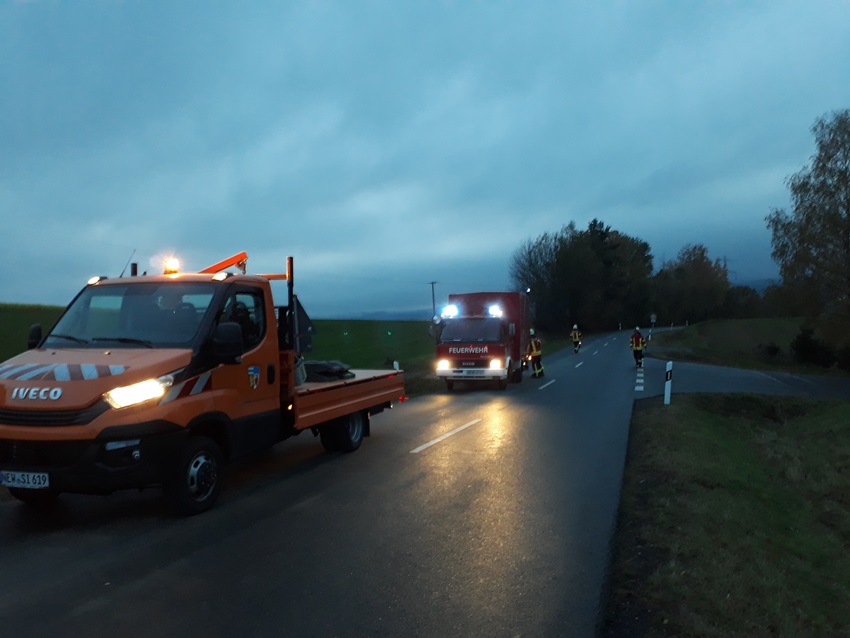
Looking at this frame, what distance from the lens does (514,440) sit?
11164 mm

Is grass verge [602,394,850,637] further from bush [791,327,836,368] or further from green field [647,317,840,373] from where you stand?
bush [791,327,836,368]

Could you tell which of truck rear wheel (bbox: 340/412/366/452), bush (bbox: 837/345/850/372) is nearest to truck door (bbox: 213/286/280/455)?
truck rear wheel (bbox: 340/412/366/452)

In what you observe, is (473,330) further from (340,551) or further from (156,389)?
(340,551)

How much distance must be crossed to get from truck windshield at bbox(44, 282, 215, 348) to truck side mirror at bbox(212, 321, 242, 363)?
0.29 metres

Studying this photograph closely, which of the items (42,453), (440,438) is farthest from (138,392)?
(440,438)

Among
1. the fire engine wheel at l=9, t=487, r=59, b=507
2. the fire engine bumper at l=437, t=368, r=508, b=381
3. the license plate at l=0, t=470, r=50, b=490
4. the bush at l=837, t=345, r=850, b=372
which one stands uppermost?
the license plate at l=0, t=470, r=50, b=490

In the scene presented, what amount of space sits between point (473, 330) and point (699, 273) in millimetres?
99316

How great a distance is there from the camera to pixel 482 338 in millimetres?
21141

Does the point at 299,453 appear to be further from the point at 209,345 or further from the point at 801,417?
the point at 801,417

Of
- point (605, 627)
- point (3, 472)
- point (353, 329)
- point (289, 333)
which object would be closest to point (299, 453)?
point (289, 333)

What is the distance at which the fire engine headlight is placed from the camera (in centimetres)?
591

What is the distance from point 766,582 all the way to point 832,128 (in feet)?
122

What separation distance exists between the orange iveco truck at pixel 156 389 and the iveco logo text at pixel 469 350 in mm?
12036

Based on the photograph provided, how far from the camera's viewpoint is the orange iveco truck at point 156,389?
5855 millimetres
